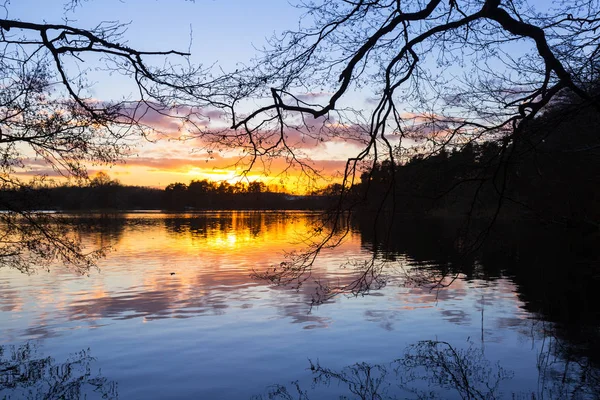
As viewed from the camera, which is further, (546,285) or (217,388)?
(546,285)

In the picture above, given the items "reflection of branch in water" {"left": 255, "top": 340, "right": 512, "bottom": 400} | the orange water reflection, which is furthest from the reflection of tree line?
the orange water reflection

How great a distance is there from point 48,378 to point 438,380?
Answer: 8.69m

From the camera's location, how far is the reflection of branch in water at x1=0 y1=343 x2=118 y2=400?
10.7 meters

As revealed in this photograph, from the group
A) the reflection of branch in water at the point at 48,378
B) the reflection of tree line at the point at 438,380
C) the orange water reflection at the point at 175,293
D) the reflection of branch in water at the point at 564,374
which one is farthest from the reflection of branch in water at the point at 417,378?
the reflection of branch in water at the point at 48,378

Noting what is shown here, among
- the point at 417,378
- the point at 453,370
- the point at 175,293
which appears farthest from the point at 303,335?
the point at 175,293

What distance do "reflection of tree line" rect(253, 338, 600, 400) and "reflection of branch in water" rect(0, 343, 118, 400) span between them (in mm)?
3765

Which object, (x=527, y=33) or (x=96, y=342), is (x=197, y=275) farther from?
(x=527, y=33)

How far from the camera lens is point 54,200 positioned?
36.2 ft

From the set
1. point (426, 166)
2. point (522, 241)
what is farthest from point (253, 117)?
point (522, 241)

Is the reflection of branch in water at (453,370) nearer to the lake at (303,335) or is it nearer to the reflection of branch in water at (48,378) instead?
the lake at (303,335)

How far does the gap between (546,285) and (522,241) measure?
21.3 m

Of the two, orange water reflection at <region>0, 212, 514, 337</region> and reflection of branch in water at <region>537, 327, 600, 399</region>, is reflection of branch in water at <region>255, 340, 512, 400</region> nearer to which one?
reflection of branch in water at <region>537, 327, 600, 399</region>

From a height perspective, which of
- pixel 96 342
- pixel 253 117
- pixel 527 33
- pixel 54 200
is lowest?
pixel 96 342

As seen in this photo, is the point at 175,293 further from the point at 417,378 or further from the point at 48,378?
the point at 417,378
